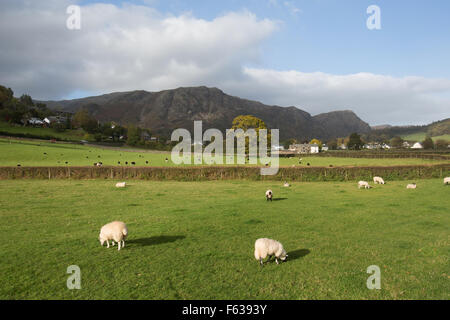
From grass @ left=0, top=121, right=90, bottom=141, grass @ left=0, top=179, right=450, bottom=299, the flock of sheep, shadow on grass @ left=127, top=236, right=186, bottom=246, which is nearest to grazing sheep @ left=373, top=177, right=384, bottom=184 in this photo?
grass @ left=0, top=179, right=450, bottom=299

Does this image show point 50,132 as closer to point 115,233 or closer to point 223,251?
point 115,233

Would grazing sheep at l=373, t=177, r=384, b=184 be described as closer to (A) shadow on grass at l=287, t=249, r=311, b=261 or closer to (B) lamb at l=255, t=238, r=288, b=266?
(A) shadow on grass at l=287, t=249, r=311, b=261

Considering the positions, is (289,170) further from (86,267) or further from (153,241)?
(86,267)

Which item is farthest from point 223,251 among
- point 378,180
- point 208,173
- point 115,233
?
point 378,180

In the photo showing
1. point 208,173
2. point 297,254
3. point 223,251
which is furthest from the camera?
point 208,173

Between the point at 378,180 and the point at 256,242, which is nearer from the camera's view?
the point at 256,242

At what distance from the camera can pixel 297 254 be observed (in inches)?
443

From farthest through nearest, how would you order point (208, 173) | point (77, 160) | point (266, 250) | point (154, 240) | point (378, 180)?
point (77, 160) → point (208, 173) → point (378, 180) → point (154, 240) → point (266, 250)

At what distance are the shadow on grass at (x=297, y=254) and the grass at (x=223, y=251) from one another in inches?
1.6

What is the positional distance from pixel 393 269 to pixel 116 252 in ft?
35.8

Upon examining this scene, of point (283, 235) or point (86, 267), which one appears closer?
point (86, 267)

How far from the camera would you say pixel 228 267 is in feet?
32.2

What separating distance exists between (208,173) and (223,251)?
30.2 meters
